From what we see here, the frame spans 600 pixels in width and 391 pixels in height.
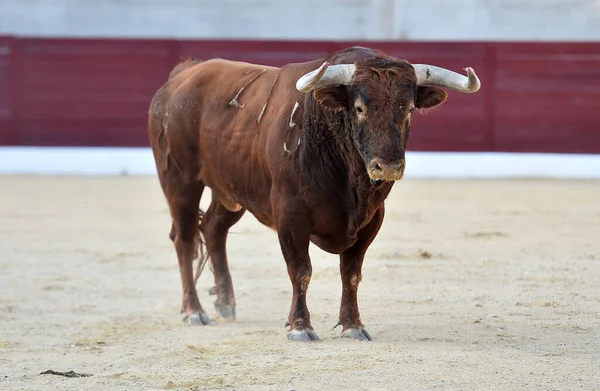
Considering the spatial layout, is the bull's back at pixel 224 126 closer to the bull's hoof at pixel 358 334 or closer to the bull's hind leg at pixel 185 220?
the bull's hind leg at pixel 185 220

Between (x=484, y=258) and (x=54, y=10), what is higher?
(x=54, y=10)

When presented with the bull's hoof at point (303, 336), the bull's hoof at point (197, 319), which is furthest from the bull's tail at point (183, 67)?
the bull's hoof at point (303, 336)

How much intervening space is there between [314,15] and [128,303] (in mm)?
9494

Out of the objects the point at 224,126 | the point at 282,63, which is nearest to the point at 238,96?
the point at 224,126

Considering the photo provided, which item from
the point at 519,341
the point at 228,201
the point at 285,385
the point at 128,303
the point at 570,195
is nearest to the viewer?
the point at 285,385

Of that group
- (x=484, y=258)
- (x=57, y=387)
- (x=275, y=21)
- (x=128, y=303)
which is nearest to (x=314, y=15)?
(x=275, y=21)

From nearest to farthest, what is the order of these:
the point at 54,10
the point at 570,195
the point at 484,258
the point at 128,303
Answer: the point at 128,303, the point at 484,258, the point at 570,195, the point at 54,10

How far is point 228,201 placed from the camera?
5363 mm

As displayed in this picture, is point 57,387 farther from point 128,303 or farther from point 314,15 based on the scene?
point 314,15

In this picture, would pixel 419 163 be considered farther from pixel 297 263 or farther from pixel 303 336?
pixel 303 336

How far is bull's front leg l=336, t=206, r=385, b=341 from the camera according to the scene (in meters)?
4.52

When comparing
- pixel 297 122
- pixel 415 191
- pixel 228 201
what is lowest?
pixel 415 191

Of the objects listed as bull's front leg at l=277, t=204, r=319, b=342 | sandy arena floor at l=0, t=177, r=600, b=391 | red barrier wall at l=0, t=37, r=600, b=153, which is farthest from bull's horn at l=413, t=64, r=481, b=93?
red barrier wall at l=0, t=37, r=600, b=153

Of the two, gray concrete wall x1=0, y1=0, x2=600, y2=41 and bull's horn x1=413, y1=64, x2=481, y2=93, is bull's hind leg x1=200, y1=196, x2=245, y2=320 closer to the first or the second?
bull's horn x1=413, y1=64, x2=481, y2=93
